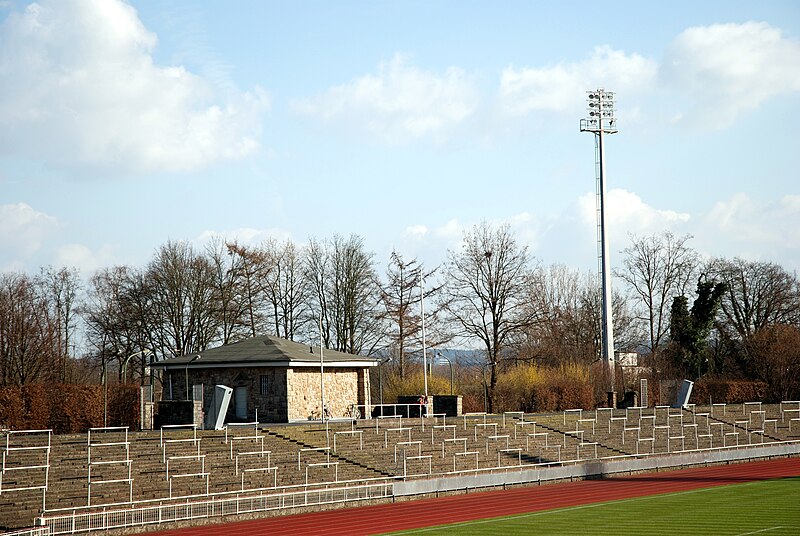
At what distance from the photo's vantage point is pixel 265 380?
4944 cm

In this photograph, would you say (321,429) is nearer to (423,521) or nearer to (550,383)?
(423,521)

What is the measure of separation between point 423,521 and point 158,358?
41.2 metres

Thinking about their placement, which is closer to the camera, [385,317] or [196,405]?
[196,405]

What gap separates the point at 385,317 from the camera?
2869 inches

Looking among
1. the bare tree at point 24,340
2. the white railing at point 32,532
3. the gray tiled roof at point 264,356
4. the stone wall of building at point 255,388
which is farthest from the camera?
the bare tree at point 24,340

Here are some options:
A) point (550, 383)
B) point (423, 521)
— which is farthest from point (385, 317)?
point (423, 521)

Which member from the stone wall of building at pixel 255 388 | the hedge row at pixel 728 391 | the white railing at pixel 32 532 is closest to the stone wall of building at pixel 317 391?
the stone wall of building at pixel 255 388

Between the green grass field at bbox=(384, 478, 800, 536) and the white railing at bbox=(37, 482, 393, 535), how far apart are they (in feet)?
21.0

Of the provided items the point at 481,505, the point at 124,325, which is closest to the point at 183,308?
the point at 124,325

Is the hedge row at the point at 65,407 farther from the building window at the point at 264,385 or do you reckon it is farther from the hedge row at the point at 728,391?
the hedge row at the point at 728,391

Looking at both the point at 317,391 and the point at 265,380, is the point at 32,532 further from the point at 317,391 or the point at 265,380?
the point at 317,391

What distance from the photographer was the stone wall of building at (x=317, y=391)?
1943 inches

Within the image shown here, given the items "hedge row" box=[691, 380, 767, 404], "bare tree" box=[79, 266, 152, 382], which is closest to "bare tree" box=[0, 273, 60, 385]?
"bare tree" box=[79, 266, 152, 382]

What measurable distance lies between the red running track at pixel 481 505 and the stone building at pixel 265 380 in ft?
44.1
